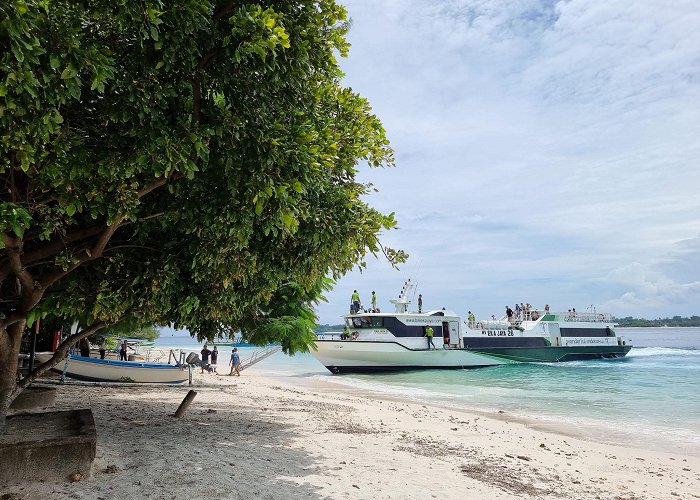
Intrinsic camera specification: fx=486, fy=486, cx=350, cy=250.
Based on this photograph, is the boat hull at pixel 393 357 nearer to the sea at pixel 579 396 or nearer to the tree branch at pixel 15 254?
the sea at pixel 579 396

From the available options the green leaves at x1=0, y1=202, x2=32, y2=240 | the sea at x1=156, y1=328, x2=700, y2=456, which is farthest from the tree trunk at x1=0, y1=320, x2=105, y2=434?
the sea at x1=156, y1=328, x2=700, y2=456

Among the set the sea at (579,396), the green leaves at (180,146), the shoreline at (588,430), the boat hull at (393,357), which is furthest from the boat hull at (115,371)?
the boat hull at (393,357)

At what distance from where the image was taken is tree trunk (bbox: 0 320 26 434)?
6797mm

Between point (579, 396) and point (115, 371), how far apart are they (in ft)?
65.9

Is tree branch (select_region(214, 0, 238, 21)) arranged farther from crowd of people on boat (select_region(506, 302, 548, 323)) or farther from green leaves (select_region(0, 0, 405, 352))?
crowd of people on boat (select_region(506, 302, 548, 323))

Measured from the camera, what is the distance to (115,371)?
→ 59.7ft

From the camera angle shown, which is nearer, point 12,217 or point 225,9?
point 12,217

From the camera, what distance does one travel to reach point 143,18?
412cm

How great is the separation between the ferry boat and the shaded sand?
1447 cm

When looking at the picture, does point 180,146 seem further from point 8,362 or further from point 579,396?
point 579,396

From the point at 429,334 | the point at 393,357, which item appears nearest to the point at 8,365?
the point at 393,357

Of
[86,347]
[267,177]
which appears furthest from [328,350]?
[267,177]

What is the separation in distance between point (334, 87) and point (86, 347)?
19210 millimetres

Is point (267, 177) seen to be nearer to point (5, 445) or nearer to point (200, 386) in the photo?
point (5, 445)
